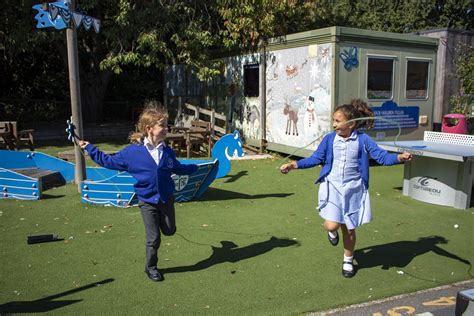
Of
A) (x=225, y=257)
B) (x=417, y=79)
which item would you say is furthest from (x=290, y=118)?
(x=225, y=257)

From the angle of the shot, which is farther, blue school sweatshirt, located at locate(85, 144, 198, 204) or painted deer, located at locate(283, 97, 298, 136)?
painted deer, located at locate(283, 97, 298, 136)

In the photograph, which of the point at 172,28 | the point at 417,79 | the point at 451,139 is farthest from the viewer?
the point at 172,28

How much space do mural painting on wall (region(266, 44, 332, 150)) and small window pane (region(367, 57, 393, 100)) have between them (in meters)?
1.10

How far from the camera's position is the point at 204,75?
1269 centimetres

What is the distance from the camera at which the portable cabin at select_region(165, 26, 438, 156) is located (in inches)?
388

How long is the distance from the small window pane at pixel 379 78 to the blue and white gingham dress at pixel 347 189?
641cm

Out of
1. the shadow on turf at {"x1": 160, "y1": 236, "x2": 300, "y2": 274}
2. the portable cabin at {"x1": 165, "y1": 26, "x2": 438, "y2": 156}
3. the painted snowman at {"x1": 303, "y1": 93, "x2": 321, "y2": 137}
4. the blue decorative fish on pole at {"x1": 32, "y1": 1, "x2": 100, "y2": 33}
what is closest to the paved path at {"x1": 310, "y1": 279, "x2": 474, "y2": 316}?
the shadow on turf at {"x1": 160, "y1": 236, "x2": 300, "y2": 274}

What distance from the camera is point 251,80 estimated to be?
12.4m

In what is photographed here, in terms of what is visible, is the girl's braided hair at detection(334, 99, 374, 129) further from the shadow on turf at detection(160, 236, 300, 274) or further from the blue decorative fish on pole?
the blue decorative fish on pole

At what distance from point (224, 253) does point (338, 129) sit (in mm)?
1870

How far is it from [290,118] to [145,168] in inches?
290

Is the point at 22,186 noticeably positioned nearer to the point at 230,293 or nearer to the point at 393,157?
the point at 230,293

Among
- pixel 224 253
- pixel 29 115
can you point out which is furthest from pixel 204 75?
pixel 29 115

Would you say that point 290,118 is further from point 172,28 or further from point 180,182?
point 180,182
